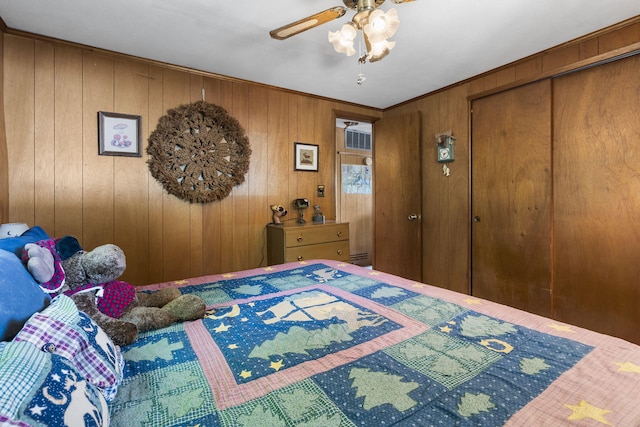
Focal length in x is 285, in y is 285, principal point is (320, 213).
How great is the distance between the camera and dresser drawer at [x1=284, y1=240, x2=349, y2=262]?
293 cm

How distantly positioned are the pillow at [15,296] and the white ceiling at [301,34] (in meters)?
1.72

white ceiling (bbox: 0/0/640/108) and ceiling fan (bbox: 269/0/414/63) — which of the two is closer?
ceiling fan (bbox: 269/0/414/63)

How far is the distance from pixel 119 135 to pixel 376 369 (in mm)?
2652

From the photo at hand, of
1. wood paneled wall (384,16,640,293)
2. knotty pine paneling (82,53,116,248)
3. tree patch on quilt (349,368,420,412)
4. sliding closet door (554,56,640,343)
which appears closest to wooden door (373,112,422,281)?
wood paneled wall (384,16,640,293)

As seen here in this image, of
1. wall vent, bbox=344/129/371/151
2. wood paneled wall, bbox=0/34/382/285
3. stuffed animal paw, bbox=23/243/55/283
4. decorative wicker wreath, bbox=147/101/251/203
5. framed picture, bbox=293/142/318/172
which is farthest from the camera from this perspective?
wall vent, bbox=344/129/371/151

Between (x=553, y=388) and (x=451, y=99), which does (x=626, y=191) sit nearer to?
(x=451, y=99)

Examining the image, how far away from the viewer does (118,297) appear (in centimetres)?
121

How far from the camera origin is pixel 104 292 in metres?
1.19

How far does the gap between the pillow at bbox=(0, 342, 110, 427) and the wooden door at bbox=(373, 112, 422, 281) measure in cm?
333

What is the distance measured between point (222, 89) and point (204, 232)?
1433mm

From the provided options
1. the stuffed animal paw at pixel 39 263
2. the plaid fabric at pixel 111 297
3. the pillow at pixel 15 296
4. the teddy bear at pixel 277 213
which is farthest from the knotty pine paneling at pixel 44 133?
the teddy bear at pixel 277 213

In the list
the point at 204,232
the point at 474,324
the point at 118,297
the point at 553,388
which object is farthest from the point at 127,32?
the point at 553,388

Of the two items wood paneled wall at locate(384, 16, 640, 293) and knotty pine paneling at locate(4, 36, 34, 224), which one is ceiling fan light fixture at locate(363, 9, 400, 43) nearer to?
wood paneled wall at locate(384, 16, 640, 293)

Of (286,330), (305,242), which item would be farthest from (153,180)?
(286,330)
